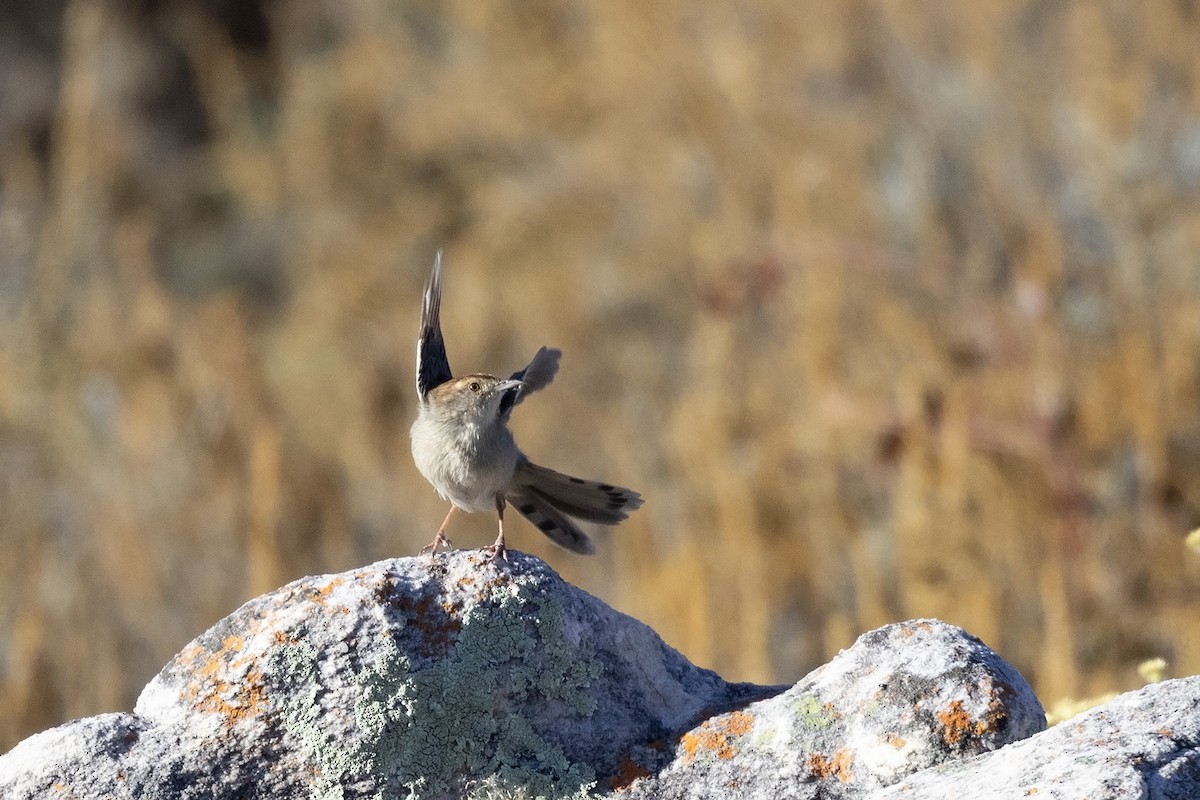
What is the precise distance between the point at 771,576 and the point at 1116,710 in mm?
5765

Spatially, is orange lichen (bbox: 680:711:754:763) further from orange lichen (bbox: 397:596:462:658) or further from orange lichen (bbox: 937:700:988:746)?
orange lichen (bbox: 397:596:462:658)

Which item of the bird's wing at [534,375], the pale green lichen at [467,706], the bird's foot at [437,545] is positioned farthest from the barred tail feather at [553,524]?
the pale green lichen at [467,706]

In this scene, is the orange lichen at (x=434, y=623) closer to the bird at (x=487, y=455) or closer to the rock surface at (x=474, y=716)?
the rock surface at (x=474, y=716)

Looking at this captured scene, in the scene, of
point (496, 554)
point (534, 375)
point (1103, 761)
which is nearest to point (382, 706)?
point (496, 554)

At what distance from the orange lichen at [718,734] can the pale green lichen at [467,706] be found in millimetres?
207

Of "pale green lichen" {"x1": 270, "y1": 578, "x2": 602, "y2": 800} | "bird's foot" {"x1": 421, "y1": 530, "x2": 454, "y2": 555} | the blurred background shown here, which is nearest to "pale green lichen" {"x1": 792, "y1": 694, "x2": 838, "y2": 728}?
"pale green lichen" {"x1": 270, "y1": 578, "x2": 602, "y2": 800}

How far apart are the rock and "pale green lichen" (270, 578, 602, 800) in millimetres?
671

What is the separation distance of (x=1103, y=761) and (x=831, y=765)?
1.97ft

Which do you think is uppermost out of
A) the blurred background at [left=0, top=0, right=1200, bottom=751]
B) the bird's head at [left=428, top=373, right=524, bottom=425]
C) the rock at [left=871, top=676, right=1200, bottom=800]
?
the blurred background at [left=0, top=0, right=1200, bottom=751]

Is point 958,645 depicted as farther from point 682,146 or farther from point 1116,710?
point 682,146

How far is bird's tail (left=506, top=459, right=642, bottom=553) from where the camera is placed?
4.17 metres

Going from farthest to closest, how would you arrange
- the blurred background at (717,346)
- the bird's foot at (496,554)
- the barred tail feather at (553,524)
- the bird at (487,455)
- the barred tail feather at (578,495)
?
the blurred background at (717,346) < the barred tail feather at (553,524) < the barred tail feather at (578,495) < the bird at (487,455) < the bird's foot at (496,554)

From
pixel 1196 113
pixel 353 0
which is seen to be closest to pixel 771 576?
pixel 1196 113

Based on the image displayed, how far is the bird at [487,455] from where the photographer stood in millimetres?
4004
